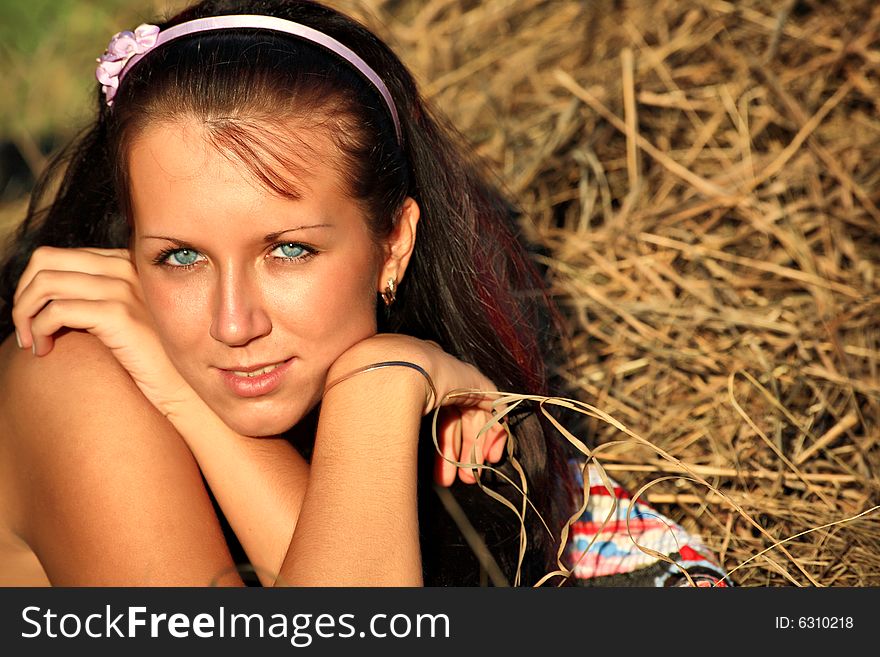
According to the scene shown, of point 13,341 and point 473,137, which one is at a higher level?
point 473,137

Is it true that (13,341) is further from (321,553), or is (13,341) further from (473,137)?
(473,137)

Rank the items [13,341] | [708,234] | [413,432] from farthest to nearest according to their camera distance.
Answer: [708,234] < [13,341] < [413,432]

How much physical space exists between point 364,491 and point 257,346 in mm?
361

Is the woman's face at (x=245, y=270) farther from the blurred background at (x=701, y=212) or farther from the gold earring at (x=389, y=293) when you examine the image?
the blurred background at (x=701, y=212)

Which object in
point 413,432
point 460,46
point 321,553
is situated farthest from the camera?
point 460,46

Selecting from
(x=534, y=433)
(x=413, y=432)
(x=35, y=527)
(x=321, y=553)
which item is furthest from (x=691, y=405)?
(x=35, y=527)

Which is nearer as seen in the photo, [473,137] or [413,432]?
[413,432]

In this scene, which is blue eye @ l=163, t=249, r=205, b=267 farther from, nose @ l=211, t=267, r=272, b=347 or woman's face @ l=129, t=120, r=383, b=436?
nose @ l=211, t=267, r=272, b=347

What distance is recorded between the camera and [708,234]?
371cm

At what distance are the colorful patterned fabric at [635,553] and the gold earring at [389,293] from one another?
62 centimetres

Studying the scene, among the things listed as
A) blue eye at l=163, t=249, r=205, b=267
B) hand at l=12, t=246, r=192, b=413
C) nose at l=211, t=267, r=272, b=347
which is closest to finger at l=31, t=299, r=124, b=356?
hand at l=12, t=246, r=192, b=413

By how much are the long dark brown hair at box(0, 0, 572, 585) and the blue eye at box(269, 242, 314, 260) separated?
4.5 inches

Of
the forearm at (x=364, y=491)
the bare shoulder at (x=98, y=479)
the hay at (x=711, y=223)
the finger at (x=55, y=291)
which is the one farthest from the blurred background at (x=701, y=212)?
the finger at (x=55, y=291)
